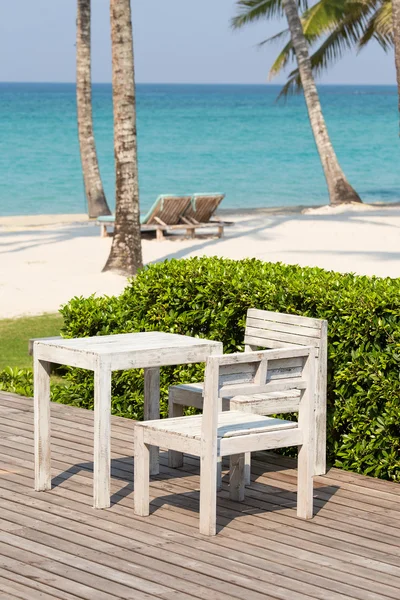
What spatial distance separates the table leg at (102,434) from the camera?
505 cm

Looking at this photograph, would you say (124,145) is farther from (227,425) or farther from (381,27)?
(381,27)

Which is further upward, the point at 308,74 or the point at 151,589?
the point at 308,74

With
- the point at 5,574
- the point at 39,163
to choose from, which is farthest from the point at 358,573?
the point at 39,163

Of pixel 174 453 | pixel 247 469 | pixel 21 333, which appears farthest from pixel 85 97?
pixel 247 469

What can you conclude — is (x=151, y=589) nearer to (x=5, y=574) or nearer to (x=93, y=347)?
(x=5, y=574)

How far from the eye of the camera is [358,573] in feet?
14.4

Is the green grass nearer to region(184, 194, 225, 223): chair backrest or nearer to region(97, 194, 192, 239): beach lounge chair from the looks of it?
region(97, 194, 192, 239): beach lounge chair

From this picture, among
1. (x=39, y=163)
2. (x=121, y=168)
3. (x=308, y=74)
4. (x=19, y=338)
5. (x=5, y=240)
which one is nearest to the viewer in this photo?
(x=19, y=338)

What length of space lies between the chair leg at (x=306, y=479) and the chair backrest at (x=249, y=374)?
316mm

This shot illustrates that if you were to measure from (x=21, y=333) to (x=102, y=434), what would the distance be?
570cm

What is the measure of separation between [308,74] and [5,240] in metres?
8.76

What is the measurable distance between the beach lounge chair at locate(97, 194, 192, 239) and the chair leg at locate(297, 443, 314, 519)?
12.7m

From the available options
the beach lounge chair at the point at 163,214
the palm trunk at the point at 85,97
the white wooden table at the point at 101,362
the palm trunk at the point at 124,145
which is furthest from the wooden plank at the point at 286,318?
the palm trunk at the point at 85,97

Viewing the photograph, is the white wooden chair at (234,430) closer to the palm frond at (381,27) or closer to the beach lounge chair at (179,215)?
the beach lounge chair at (179,215)
